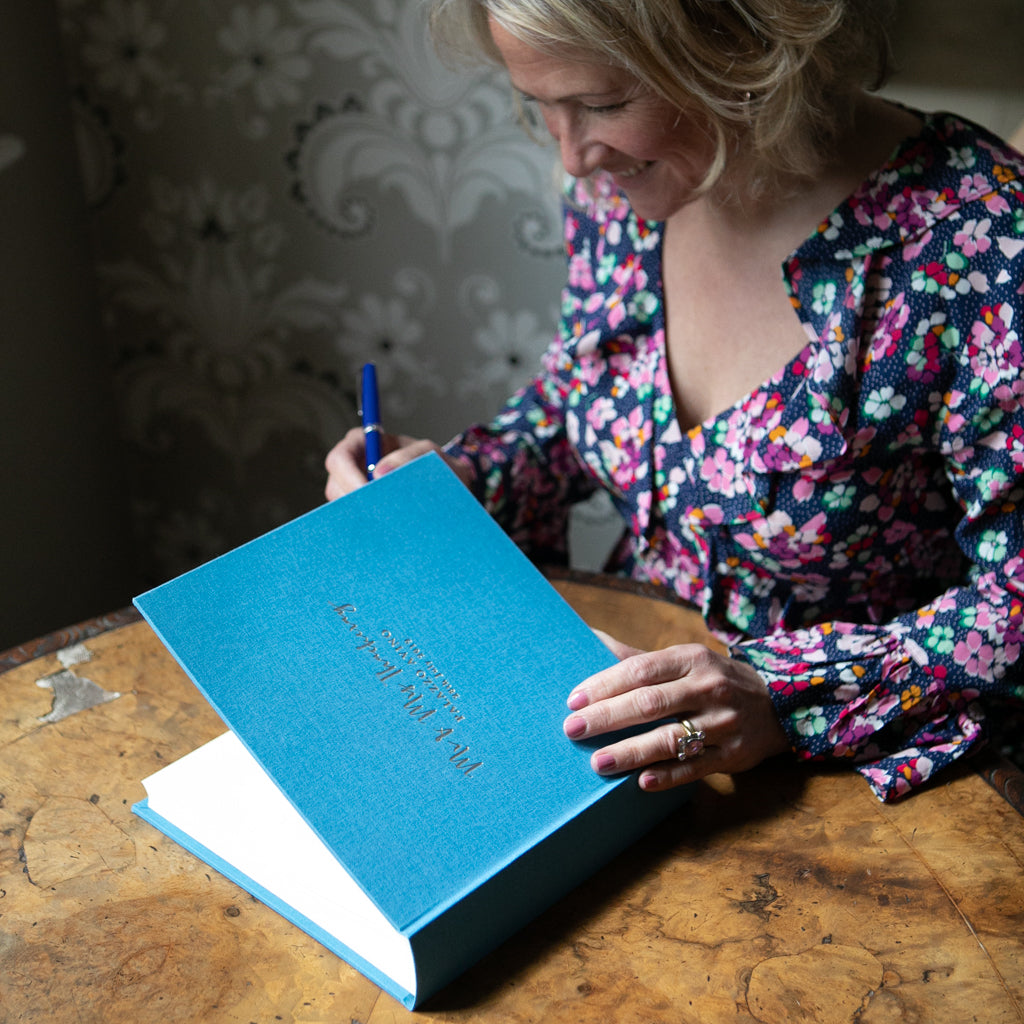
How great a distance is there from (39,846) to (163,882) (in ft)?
0.34

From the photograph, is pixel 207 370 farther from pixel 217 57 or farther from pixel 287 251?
pixel 217 57

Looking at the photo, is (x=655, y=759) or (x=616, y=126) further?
(x=616, y=126)

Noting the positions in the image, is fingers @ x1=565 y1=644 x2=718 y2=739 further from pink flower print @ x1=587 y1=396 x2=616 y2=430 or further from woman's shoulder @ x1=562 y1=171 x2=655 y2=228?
woman's shoulder @ x1=562 y1=171 x2=655 y2=228

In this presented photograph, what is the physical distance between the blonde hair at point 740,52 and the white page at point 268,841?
59cm

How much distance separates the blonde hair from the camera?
2.56 feet

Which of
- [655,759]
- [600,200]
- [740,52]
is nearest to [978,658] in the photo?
[655,759]

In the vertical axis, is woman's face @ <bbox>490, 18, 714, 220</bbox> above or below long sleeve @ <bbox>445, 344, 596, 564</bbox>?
above

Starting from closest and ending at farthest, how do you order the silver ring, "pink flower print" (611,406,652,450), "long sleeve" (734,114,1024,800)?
the silver ring, "long sleeve" (734,114,1024,800), "pink flower print" (611,406,652,450)

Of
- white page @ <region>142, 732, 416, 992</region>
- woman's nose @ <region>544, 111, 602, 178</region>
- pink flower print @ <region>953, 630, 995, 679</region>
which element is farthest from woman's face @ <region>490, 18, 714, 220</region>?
white page @ <region>142, 732, 416, 992</region>

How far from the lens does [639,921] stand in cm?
65

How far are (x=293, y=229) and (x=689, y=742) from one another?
1197mm

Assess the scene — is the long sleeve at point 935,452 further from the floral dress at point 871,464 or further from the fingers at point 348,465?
the fingers at point 348,465

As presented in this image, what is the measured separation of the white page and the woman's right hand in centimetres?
32

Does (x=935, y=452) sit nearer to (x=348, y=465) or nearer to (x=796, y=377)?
(x=796, y=377)
